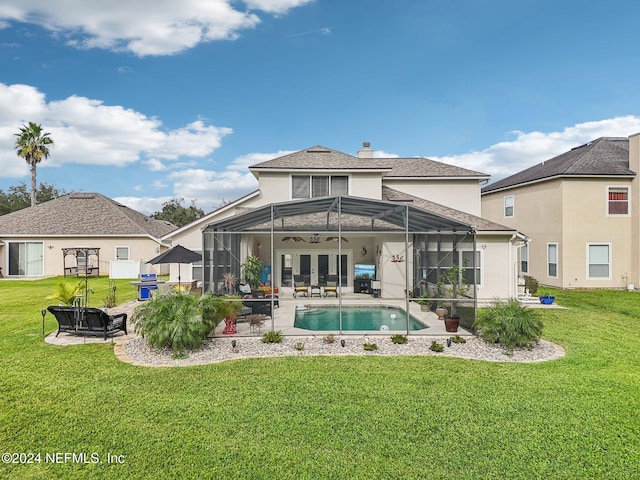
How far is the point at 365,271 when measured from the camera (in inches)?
741

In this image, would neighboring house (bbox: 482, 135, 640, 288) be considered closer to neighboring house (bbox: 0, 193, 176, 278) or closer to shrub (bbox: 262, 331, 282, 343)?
shrub (bbox: 262, 331, 282, 343)

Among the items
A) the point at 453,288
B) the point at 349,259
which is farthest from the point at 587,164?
the point at 453,288

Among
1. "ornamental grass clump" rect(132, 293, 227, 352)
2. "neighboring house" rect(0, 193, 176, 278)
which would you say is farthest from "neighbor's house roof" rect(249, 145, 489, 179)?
"neighboring house" rect(0, 193, 176, 278)

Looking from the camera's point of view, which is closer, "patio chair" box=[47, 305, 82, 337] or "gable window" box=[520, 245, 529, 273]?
"patio chair" box=[47, 305, 82, 337]

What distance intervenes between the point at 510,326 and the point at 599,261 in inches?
607

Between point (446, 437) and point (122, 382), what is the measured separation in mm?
5819

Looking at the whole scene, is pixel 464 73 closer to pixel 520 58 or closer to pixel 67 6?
pixel 520 58

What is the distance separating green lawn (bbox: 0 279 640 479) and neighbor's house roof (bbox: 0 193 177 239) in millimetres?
21474

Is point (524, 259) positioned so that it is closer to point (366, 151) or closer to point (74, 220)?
point (366, 151)

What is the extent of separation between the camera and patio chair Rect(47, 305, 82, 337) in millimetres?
10023

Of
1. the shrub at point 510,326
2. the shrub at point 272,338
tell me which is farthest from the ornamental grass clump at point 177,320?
the shrub at point 510,326

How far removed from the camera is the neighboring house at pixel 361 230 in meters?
15.1

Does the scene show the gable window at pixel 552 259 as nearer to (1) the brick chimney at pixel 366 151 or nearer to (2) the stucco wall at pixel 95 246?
(1) the brick chimney at pixel 366 151

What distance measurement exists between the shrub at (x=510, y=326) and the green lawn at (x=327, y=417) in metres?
0.90
